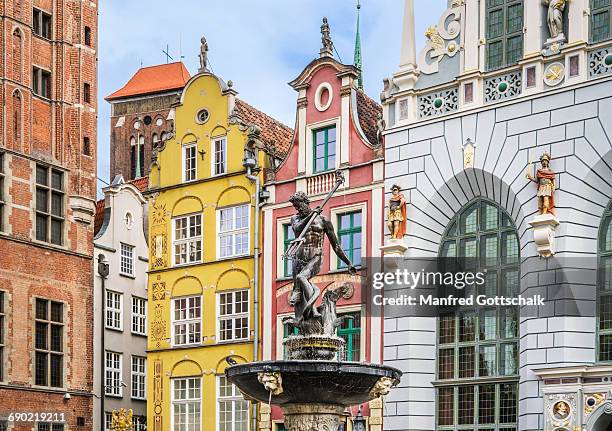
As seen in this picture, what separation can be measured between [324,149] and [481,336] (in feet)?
24.6

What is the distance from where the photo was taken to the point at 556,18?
2989cm

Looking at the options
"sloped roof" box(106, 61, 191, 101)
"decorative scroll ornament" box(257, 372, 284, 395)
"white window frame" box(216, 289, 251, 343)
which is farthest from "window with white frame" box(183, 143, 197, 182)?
"sloped roof" box(106, 61, 191, 101)

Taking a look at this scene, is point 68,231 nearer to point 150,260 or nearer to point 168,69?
point 150,260

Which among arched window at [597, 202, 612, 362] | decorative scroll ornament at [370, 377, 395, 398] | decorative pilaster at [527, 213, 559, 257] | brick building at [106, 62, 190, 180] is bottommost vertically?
decorative scroll ornament at [370, 377, 395, 398]

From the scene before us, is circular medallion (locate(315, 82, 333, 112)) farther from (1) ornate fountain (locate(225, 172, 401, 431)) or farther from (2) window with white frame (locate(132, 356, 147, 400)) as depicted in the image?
(1) ornate fountain (locate(225, 172, 401, 431))

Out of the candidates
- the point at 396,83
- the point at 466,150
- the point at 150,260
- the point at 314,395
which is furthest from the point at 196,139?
the point at 314,395

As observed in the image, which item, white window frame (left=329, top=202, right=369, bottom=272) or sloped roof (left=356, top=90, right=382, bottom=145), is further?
sloped roof (left=356, top=90, right=382, bottom=145)

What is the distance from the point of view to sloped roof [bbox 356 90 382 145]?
113ft

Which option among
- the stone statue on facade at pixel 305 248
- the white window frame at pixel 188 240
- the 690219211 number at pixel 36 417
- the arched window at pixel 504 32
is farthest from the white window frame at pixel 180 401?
the stone statue on facade at pixel 305 248

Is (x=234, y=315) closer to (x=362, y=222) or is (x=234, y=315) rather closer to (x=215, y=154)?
(x=215, y=154)

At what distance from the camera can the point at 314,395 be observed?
17.8 metres

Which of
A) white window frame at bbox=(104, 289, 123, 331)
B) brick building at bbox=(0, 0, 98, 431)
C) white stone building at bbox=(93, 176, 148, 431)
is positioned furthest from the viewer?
white window frame at bbox=(104, 289, 123, 331)

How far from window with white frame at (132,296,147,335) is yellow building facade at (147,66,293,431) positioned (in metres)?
6.67

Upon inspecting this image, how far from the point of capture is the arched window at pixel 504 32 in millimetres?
31188
